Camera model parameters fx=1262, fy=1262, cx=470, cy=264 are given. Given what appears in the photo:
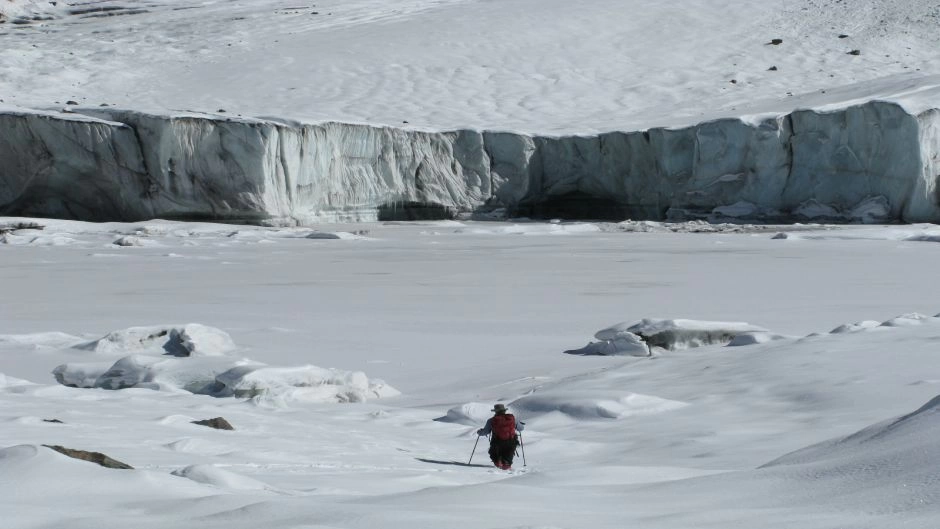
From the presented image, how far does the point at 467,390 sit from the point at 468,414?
2.55 feet

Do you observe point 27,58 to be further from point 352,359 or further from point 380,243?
point 352,359

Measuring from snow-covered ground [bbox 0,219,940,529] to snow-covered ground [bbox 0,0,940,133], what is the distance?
36.4 feet

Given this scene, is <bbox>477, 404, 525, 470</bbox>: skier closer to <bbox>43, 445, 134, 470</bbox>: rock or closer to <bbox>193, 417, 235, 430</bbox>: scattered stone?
<bbox>193, 417, 235, 430</bbox>: scattered stone

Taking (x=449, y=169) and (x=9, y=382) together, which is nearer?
(x=9, y=382)

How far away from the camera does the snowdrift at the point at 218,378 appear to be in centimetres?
629

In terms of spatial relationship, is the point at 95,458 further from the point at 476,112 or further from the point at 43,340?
the point at 476,112

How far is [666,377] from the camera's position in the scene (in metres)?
6.46

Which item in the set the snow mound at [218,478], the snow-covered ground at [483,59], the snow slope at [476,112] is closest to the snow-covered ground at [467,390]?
the snow mound at [218,478]

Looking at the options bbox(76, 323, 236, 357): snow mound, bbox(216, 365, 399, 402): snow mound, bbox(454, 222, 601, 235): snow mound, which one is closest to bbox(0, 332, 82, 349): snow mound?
bbox(76, 323, 236, 357): snow mound

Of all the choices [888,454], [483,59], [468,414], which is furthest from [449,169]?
[888,454]

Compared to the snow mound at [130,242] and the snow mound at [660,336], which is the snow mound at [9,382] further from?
the snow mound at [130,242]

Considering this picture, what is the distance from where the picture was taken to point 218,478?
3586 millimetres

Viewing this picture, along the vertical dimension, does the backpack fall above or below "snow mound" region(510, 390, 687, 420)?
above

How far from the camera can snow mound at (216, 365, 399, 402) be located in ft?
20.6
